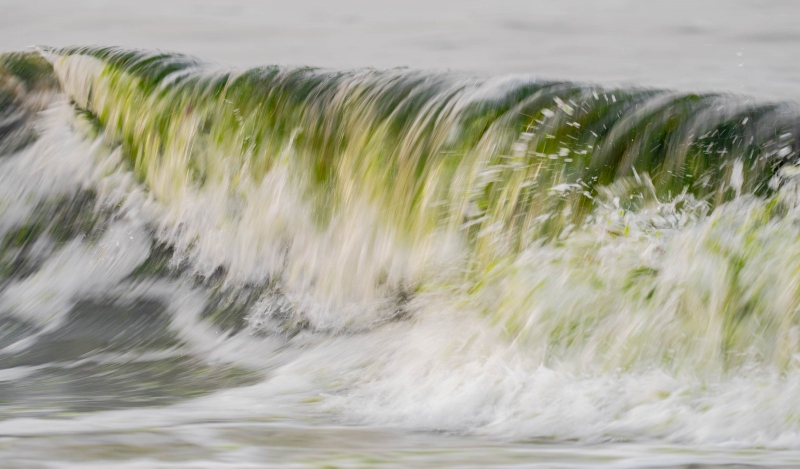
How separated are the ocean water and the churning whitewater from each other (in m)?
0.01

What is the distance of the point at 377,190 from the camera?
153 inches

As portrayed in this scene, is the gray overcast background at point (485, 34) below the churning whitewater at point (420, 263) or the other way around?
the other way around

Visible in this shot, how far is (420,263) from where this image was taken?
3596 mm

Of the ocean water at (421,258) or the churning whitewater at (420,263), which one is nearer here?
the ocean water at (421,258)

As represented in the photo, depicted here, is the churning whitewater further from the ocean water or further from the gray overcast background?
the gray overcast background

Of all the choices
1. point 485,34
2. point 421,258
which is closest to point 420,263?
point 421,258

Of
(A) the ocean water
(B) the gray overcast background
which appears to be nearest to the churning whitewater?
(A) the ocean water

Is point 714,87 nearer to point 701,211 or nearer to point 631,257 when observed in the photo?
point 701,211

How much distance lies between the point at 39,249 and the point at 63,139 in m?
1.09

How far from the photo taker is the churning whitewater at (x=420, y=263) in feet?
8.32

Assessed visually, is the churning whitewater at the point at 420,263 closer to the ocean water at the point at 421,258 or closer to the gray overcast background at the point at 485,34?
the ocean water at the point at 421,258

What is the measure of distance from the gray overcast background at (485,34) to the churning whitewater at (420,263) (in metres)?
0.45

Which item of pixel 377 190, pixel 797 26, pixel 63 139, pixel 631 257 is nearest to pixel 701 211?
pixel 631 257

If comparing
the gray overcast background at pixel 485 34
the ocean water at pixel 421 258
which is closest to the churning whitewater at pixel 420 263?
the ocean water at pixel 421 258
